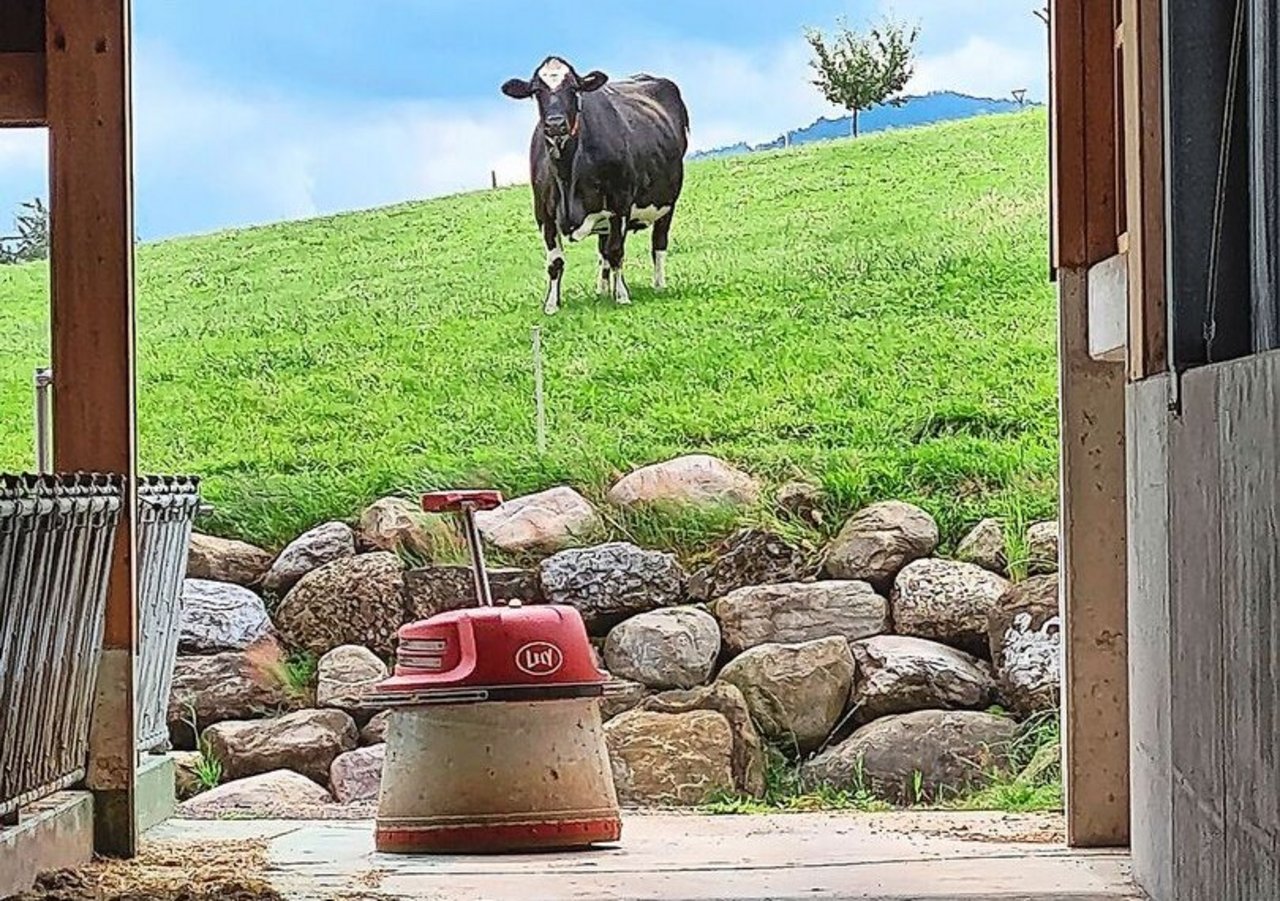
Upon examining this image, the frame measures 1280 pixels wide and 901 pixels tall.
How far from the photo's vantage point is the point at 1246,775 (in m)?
3.35

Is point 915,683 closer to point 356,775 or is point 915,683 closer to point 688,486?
point 688,486

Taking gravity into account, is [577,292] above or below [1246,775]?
above

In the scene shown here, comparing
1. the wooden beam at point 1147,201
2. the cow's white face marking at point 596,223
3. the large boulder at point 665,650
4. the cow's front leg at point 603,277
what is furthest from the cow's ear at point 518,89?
the wooden beam at point 1147,201

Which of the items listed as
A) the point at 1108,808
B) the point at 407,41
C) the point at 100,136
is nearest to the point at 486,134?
the point at 407,41

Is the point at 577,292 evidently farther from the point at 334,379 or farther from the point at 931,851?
the point at 931,851

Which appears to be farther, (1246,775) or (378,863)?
(378,863)

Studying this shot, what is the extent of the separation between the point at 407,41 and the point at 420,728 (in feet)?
22.3

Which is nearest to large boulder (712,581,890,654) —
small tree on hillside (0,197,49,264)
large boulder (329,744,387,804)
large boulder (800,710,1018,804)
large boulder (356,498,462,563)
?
large boulder (800,710,1018,804)

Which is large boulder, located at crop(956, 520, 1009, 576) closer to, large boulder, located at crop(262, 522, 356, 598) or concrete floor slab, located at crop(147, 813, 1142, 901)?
concrete floor slab, located at crop(147, 813, 1142, 901)

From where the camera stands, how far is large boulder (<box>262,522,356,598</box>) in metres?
8.78

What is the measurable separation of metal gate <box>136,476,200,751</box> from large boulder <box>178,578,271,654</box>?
1.97 metres

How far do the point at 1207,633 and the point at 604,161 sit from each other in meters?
6.47

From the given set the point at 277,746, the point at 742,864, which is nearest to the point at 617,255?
the point at 277,746

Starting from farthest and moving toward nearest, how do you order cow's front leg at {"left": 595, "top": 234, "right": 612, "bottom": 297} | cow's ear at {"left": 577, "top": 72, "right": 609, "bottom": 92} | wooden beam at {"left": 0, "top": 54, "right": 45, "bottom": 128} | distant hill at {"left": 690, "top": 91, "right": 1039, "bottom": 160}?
distant hill at {"left": 690, "top": 91, "right": 1039, "bottom": 160} < cow's front leg at {"left": 595, "top": 234, "right": 612, "bottom": 297} < cow's ear at {"left": 577, "top": 72, "right": 609, "bottom": 92} < wooden beam at {"left": 0, "top": 54, "right": 45, "bottom": 128}
